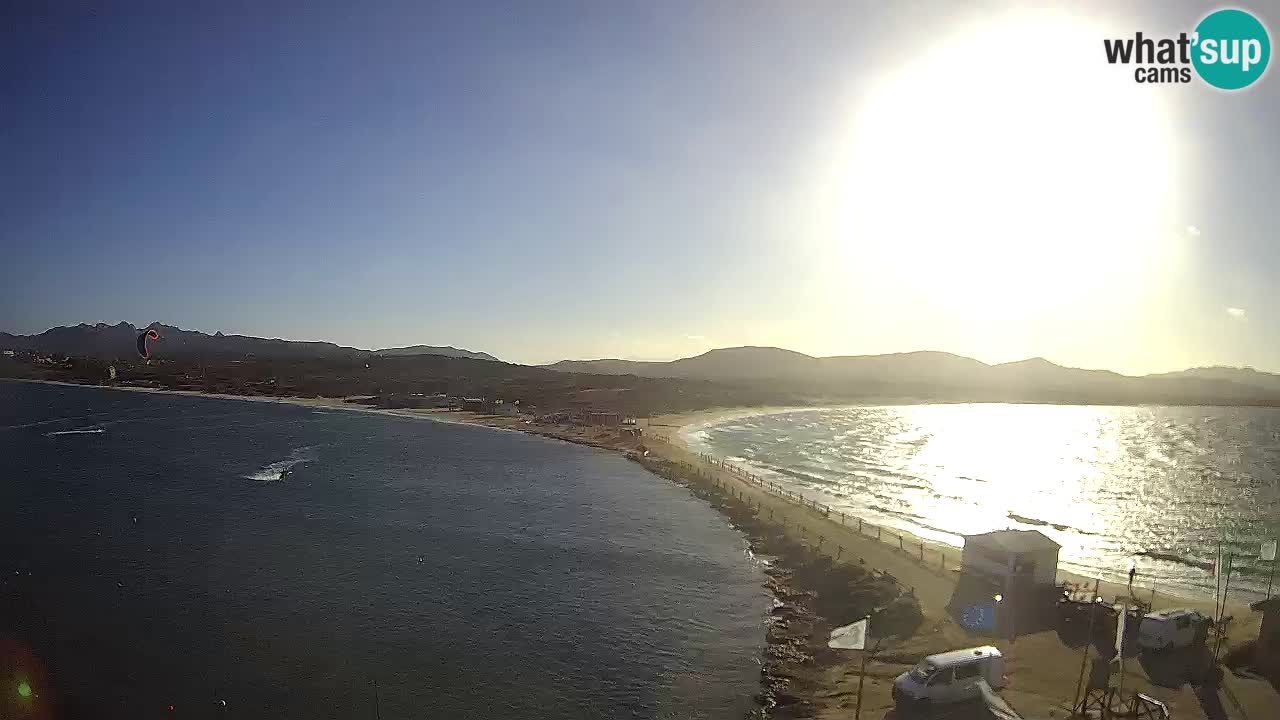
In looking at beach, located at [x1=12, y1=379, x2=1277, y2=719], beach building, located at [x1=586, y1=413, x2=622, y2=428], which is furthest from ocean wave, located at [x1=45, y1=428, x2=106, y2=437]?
beach, located at [x1=12, y1=379, x2=1277, y2=719]

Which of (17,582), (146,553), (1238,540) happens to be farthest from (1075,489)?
(17,582)

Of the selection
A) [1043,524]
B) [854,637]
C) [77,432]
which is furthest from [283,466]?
[1043,524]

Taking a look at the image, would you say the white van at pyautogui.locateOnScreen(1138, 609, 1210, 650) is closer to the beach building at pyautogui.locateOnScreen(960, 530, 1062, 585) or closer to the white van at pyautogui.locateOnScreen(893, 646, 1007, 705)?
the beach building at pyautogui.locateOnScreen(960, 530, 1062, 585)

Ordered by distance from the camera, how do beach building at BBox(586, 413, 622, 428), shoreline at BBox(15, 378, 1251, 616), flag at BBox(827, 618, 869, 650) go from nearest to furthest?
flag at BBox(827, 618, 869, 650), shoreline at BBox(15, 378, 1251, 616), beach building at BBox(586, 413, 622, 428)

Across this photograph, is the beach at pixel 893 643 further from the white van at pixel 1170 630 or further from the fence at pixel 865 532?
the white van at pixel 1170 630

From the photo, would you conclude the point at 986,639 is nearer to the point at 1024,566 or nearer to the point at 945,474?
the point at 1024,566

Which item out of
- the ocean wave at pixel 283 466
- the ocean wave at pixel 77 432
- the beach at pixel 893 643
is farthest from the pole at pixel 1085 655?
the ocean wave at pixel 77 432

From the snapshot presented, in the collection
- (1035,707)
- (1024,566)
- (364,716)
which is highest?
(1024,566)
